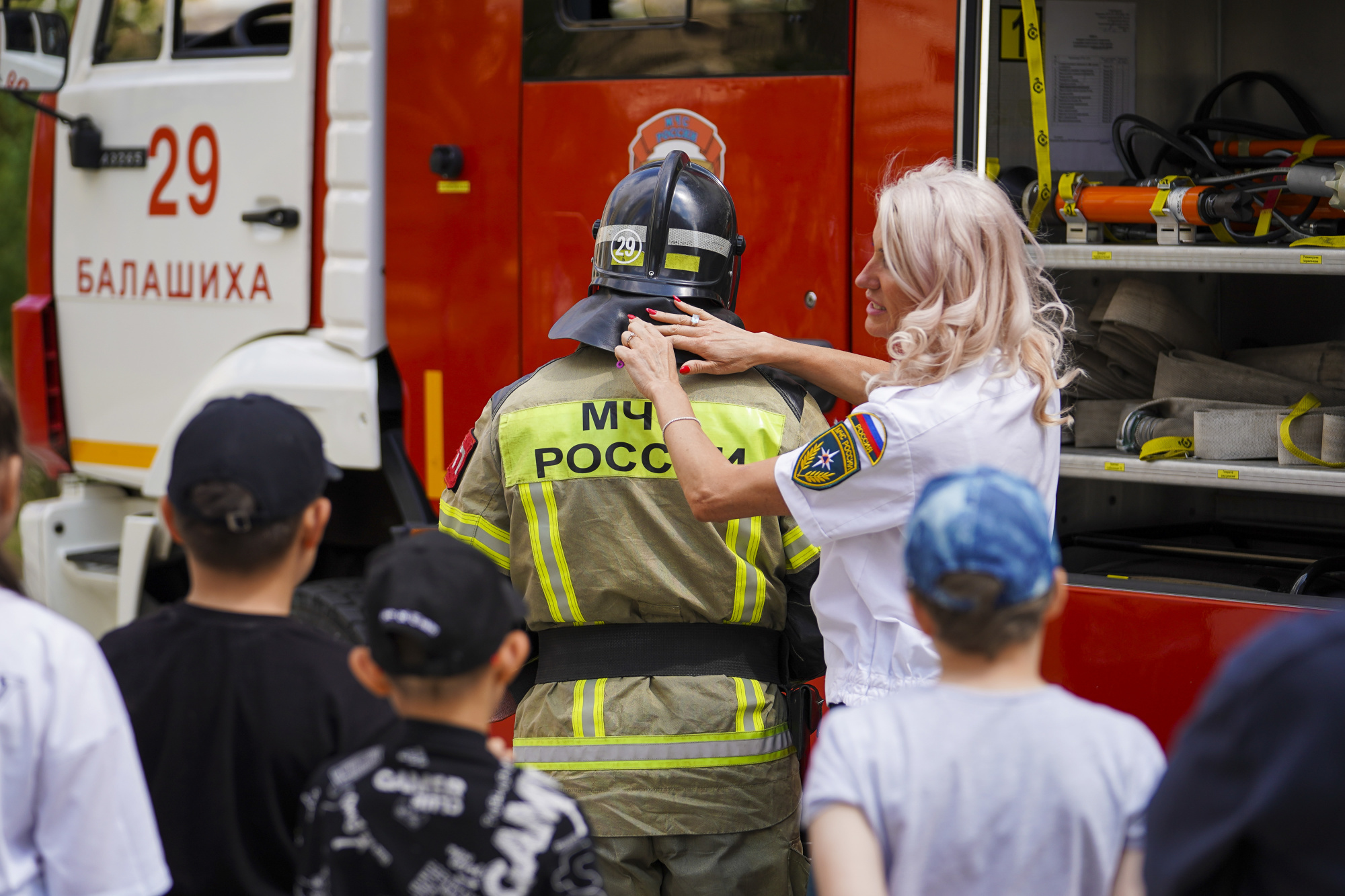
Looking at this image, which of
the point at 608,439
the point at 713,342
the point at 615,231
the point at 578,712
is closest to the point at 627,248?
the point at 615,231

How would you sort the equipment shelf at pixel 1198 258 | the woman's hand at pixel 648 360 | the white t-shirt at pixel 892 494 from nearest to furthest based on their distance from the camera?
the white t-shirt at pixel 892 494 → the woman's hand at pixel 648 360 → the equipment shelf at pixel 1198 258

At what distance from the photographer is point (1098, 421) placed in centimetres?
315

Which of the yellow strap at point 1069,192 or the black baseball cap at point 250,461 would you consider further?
the yellow strap at point 1069,192

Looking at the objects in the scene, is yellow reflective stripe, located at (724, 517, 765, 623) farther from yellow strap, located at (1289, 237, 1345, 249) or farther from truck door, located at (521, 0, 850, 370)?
yellow strap, located at (1289, 237, 1345, 249)

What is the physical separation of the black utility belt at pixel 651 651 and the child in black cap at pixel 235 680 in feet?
2.57

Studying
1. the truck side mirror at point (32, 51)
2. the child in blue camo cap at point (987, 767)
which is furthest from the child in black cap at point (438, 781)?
the truck side mirror at point (32, 51)

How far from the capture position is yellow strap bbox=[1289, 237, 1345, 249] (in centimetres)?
276

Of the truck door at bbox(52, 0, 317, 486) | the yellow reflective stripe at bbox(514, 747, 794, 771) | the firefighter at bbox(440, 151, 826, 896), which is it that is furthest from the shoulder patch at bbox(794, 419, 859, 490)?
the truck door at bbox(52, 0, 317, 486)

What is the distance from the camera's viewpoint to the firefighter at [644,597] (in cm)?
231

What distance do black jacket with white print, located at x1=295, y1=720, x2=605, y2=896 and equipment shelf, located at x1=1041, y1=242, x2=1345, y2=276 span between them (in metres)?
1.74

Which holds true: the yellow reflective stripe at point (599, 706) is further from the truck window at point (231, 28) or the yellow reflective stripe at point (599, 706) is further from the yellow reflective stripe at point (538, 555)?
the truck window at point (231, 28)

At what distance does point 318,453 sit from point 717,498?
68 centimetres

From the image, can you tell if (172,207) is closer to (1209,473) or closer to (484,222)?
(484,222)

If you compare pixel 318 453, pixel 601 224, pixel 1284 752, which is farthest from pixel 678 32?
pixel 1284 752
